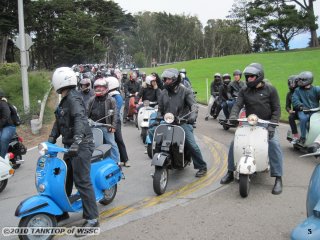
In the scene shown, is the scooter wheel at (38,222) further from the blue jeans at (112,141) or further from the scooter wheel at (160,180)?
the blue jeans at (112,141)

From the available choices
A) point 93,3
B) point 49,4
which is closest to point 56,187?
point 49,4

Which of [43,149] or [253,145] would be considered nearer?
[43,149]

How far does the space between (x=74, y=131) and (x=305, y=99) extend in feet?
20.0

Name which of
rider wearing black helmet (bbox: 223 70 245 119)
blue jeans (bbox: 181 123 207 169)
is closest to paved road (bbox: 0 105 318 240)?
blue jeans (bbox: 181 123 207 169)

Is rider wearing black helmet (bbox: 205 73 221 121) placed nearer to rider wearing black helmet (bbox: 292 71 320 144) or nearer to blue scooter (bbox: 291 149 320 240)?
rider wearing black helmet (bbox: 292 71 320 144)

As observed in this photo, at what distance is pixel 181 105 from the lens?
294 inches

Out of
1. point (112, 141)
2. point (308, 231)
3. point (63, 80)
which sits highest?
point (63, 80)

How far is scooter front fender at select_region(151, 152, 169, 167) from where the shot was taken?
6.59 meters

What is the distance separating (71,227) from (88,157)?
0.97 metres

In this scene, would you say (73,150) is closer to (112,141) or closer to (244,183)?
(244,183)

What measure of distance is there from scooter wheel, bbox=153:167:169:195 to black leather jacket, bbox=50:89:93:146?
1.64m

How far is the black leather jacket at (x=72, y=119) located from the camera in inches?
196

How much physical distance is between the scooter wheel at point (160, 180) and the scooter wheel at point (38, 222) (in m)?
1.96

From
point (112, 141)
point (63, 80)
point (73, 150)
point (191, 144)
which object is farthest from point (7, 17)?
point (73, 150)
